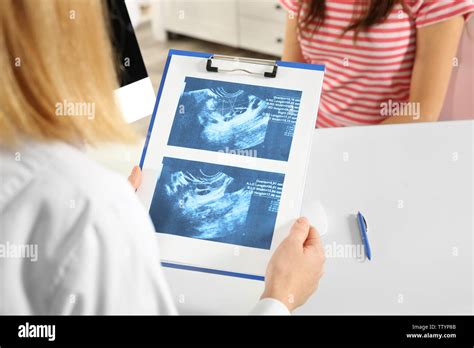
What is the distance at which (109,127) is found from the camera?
0.57 meters

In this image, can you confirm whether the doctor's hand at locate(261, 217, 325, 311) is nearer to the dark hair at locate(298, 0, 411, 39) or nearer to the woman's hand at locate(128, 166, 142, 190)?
the woman's hand at locate(128, 166, 142, 190)

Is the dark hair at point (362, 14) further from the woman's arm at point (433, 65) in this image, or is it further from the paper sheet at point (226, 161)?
the paper sheet at point (226, 161)

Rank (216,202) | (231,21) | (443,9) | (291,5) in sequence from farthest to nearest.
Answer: (231,21)
(291,5)
(443,9)
(216,202)

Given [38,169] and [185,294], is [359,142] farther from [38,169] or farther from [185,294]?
[38,169]

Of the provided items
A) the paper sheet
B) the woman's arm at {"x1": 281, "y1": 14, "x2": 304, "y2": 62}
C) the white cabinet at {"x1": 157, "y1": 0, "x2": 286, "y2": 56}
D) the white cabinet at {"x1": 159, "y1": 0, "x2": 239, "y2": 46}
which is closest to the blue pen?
the paper sheet

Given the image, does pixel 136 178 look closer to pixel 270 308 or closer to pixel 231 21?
pixel 270 308

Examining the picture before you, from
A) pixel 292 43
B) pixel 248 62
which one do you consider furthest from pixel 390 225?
pixel 292 43

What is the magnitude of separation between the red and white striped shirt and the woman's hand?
1.86ft

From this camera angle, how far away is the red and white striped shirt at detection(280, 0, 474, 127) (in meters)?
1.04

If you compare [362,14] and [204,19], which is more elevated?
[204,19]

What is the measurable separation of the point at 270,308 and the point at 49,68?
36 cm

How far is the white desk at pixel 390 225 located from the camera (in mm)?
719

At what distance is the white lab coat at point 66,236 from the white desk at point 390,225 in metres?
0.27

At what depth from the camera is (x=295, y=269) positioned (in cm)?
68
